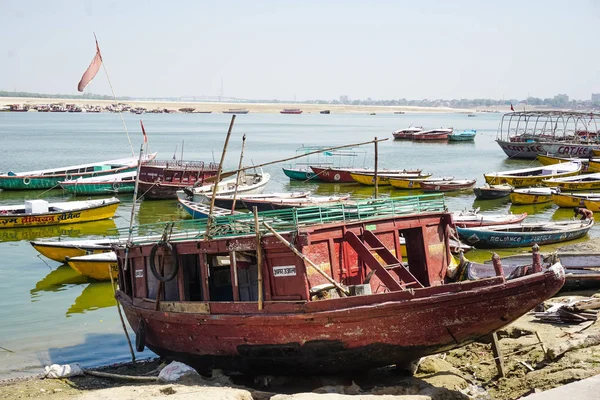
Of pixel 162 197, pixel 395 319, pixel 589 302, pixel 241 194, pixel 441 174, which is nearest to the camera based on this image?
pixel 395 319

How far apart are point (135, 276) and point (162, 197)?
24790 mm

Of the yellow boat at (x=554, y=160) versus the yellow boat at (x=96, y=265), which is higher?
the yellow boat at (x=554, y=160)

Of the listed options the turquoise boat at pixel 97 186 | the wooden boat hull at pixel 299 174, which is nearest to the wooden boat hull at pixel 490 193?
the wooden boat hull at pixel 299 174

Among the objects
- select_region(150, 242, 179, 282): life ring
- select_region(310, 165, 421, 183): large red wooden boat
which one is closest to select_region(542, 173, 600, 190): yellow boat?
select_region(310, 165, 421, 183): large red wooden boat

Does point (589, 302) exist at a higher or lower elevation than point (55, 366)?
higher

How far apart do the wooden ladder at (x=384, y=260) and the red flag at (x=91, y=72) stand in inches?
312

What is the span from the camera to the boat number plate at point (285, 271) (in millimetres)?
11302

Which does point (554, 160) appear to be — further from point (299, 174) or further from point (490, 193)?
point (299, 174)

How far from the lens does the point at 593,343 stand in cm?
1137

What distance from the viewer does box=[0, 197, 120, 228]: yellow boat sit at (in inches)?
1152

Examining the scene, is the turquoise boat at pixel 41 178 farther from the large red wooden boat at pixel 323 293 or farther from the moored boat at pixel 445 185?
the large red wooden boat at pixel 323 293

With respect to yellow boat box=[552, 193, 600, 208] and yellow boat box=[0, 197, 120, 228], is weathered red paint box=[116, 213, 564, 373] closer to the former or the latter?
yellow boat box=[0, 197, 120, 228]

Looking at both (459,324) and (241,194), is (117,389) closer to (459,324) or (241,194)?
(459,324)

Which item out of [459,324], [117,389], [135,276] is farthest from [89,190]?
[459,324]
